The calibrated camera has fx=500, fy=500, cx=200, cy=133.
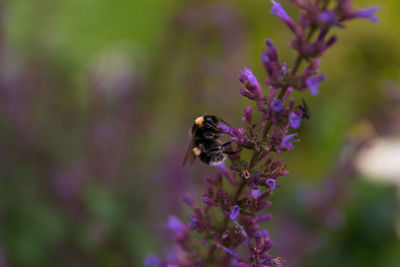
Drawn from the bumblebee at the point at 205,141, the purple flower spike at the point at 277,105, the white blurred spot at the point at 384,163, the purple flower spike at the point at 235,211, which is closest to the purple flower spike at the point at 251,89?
the purple flower spike at the point at 277,105

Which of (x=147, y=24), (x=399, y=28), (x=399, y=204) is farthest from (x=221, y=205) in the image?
(x=147, y=24)

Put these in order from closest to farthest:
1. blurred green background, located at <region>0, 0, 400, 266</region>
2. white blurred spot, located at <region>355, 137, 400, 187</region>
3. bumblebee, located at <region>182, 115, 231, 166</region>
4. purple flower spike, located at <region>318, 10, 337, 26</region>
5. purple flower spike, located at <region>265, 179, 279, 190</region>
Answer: purple flower spike, located at <region>318, 10, 337, 26</region> → purple flower spike, located at <region>265, 179, 279, 190</region> → bumblebee, located at <region>182, 115, 231, 166</region> → blurred green background, located at <region>0, 0, 400, 266</region> → white blurred spot, located at <region>355, 137, 400, 187</region>

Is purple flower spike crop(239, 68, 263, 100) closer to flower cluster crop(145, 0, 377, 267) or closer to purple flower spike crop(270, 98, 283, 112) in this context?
flower cluster crop(145, 0, 377, 267)

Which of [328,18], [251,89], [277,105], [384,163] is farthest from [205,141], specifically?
[384,163]

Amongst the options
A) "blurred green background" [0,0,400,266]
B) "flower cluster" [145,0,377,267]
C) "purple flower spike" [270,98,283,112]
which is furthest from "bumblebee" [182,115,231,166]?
"blurred green background" [0,0,400,266]

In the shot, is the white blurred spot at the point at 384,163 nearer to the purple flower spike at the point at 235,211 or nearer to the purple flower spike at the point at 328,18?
the purple flower spike at the point at 235,211

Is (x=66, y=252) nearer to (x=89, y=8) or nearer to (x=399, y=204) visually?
(x=399, y=204)
